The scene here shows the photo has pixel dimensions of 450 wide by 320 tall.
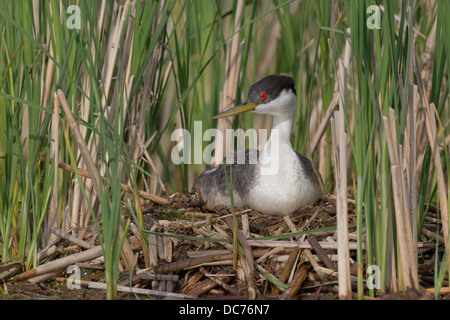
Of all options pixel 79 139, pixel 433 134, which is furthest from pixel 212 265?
pixel 433 134

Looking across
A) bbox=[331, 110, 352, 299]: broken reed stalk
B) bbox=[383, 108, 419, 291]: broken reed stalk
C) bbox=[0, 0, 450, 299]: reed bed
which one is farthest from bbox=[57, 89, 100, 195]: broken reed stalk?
bbox=[383, 108, 419, 291]: broken reed stalk

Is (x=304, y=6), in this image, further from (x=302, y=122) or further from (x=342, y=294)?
(x=342, y=294)

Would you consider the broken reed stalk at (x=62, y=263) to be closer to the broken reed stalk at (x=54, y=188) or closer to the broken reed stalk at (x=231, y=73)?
the broken reed stalk at (x=54, y=188)

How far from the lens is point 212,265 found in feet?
13.2

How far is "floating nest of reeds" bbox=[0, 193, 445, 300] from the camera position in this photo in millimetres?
3797

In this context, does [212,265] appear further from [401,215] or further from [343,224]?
[401,215]

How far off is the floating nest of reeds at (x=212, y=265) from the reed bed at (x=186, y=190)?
0.03 ft

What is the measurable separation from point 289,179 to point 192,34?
1.79m

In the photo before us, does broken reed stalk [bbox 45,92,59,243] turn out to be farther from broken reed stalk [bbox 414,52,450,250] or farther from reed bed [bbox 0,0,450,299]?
broken reed stalk [bbox 414,52,450,250]

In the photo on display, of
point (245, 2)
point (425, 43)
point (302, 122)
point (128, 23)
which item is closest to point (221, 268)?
point (128, 23)

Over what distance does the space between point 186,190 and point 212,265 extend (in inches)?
67.5

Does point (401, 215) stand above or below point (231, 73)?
below

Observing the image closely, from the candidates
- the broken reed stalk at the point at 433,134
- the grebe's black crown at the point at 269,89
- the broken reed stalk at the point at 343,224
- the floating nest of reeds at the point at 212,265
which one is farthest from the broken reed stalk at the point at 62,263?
the broken reed stalk at the point at 433,134

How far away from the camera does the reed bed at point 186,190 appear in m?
3.34
